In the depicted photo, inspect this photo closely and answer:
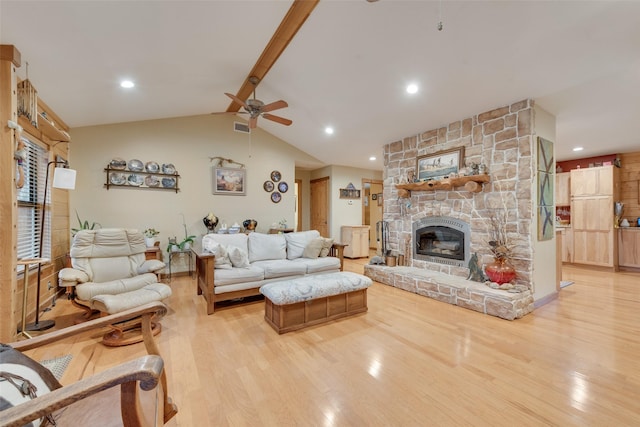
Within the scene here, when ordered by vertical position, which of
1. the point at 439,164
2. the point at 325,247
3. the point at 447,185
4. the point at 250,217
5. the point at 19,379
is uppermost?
the point at 439,164

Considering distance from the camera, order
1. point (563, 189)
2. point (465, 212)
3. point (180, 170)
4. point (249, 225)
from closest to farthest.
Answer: point (465, 212), point (180, 170), point (249, 225), point (563, 189)

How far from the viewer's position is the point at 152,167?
493cm

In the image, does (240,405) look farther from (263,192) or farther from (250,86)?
(263,192)

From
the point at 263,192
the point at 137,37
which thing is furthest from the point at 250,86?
the point at 263,192

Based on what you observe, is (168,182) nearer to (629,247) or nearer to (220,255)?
(220,255)

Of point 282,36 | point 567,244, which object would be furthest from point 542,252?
point 282,36

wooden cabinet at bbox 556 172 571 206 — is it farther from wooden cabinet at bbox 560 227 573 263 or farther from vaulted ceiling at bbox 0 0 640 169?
vaulted ceiling at bbox 0 0 640 169

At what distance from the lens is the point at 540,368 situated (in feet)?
6.92

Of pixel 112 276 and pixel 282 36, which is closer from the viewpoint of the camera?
pixel 282 36

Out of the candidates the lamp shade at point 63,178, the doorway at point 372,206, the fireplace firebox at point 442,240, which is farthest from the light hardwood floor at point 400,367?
the doorway at point 372,206

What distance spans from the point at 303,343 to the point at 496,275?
8.75ft

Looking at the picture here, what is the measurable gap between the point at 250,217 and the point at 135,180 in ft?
7.28

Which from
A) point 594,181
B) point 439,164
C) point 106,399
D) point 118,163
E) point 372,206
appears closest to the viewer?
point 106,399

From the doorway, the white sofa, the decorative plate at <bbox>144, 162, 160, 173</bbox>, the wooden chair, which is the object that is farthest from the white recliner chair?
the doorway
